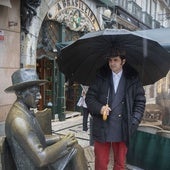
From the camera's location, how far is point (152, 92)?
23.6 feet

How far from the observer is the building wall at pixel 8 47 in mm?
8805

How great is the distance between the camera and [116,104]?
3510mm

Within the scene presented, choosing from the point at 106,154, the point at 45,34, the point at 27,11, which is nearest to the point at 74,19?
the point at 45,34

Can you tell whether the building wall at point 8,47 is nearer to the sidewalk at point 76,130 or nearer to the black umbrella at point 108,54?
the sidewalk at point 76,130

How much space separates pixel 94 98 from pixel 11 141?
1.31 metres

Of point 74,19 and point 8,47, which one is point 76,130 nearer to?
point 8,47

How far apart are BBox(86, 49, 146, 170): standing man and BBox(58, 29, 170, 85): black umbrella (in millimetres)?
250

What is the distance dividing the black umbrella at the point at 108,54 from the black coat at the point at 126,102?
0.35m

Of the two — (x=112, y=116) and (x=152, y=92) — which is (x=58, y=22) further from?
(x=112, y=116)

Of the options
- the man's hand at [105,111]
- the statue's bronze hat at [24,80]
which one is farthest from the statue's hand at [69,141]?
the man's hand at [105,111]

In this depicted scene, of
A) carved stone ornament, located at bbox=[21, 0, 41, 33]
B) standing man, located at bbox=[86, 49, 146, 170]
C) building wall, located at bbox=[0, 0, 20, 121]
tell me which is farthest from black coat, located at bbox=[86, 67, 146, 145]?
carved stone ornament, located at bbox=[21, 0, 41, 33]

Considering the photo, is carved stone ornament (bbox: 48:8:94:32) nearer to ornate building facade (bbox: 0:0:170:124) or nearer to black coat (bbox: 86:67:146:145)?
ornate building facade (bbox: 0:0:170:124)

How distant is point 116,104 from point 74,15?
9.44 metres

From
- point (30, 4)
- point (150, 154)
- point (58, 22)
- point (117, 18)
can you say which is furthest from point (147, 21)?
point (150, 154)
